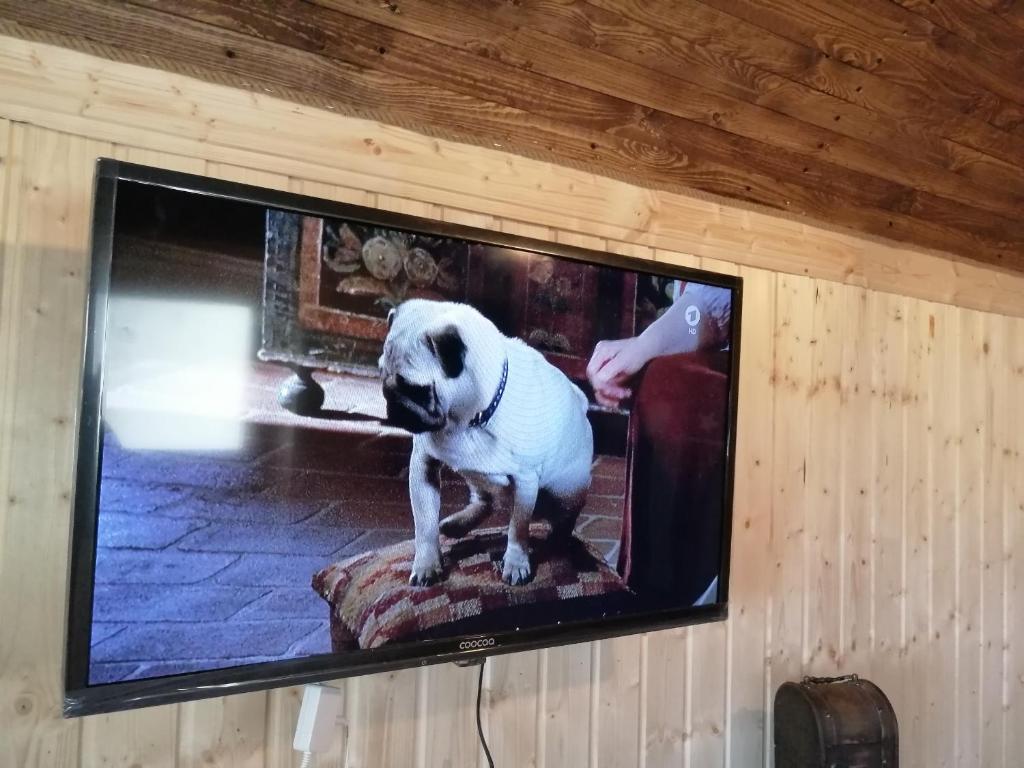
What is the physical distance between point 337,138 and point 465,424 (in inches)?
23.6

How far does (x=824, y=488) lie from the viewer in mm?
1844

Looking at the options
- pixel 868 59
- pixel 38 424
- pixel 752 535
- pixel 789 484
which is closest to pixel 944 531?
pixel 789 484

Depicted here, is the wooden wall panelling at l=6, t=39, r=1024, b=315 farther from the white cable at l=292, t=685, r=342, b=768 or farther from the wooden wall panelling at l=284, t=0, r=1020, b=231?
the white cable at l=292, t=685, r=342, b=768

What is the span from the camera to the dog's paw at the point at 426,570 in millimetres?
1120

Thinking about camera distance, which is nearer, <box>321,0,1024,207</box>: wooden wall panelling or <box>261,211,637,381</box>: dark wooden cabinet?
<box>261,211,637,381</box>: dark wooden cabinet

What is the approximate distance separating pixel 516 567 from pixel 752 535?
2.63 feet

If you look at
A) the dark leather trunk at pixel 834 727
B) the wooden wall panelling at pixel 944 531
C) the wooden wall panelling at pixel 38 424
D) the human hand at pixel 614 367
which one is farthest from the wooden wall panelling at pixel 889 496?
the wooden wall panelling at pixel 38 424

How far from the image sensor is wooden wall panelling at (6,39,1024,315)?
104cm

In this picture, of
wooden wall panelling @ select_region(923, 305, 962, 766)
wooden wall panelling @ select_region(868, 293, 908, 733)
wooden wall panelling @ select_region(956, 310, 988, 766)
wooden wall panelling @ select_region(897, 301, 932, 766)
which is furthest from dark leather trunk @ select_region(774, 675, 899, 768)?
wooden wall panelling @ select_region(956, 310, 988, 766)

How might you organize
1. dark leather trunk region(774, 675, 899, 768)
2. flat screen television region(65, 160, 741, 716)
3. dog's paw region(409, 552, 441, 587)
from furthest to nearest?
dark leather trunk region(774, 675, 899, 768) < dog's paw region(409, 552, 441, 587) < flat screen television region(65, 160, 741, 716)

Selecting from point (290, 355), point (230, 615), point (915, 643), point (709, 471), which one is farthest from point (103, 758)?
point (915, 643)

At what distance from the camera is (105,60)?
1.07 metres

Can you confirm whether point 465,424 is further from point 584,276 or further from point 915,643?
point 915,643

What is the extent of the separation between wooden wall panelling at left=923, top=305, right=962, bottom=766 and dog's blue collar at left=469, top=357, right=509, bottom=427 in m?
1.61
